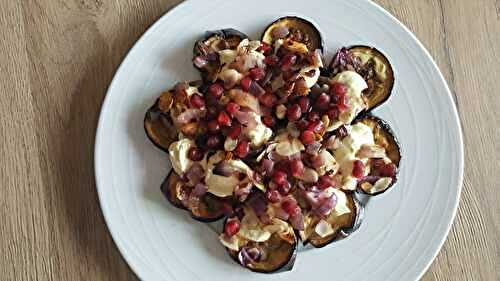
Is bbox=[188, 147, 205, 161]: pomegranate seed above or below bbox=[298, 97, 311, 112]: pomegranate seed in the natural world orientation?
below

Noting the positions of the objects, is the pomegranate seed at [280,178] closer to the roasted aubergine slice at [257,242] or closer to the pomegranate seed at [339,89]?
the roasted aubergine slice at [257,242]

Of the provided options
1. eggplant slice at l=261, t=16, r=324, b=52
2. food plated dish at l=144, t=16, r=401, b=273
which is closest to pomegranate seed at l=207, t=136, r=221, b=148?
food plated dish at l=144, t=16, r=401, b=273

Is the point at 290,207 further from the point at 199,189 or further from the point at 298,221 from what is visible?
the point at 199,189

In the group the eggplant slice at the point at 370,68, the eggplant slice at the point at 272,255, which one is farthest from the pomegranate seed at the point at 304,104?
the eggplant slice at the point at 272,255

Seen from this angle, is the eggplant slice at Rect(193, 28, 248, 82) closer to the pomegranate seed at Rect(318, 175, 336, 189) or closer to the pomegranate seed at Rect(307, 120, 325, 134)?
the pomegranate seed at Rect(307, 120, 325, 134)

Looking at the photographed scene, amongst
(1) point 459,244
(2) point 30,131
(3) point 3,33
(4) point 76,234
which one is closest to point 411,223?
(1) point 459,244

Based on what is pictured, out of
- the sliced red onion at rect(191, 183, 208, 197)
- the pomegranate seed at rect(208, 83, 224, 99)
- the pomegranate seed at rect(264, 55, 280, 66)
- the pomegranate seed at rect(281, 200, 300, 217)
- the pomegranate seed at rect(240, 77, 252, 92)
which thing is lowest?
the pomegranate seed at rect(281, 200, 300, 217)
